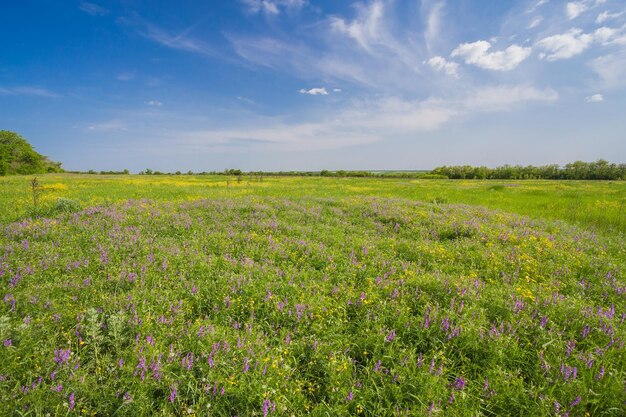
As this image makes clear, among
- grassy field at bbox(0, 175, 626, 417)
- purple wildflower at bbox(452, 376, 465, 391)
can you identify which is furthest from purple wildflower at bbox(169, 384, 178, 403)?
purple wildflower at bbox(452, 376, 465, 391)

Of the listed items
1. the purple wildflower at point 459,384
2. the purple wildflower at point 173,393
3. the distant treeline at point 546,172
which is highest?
the distant treeline at point 546,172

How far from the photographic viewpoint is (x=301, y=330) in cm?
405

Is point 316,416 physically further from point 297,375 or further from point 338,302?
point 338,302

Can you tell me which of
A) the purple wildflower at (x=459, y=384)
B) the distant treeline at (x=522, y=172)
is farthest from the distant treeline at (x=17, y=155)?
the purple wildflower at (x=459, y=384)

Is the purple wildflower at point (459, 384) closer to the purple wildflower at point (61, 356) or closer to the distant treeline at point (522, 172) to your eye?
the purple wildflower at point (61, 356)

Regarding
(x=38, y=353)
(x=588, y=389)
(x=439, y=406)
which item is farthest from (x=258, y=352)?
(x=588, y=389)

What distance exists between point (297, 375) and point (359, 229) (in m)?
7.31

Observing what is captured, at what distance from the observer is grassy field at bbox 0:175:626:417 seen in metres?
2.92

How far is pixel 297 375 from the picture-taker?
327cm

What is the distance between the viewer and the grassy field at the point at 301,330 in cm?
292

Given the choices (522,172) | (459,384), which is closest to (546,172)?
(522,172)

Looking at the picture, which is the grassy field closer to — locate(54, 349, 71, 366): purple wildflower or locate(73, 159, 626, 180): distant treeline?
locate(54, 349, 71, 366): purple wildflower

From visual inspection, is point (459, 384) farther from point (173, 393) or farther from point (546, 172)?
point (546, 172)

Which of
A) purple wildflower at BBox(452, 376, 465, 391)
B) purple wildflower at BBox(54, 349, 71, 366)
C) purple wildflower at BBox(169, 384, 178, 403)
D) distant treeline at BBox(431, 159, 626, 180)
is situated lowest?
purple wildflower at BBox(452, 376, 465, 391)
